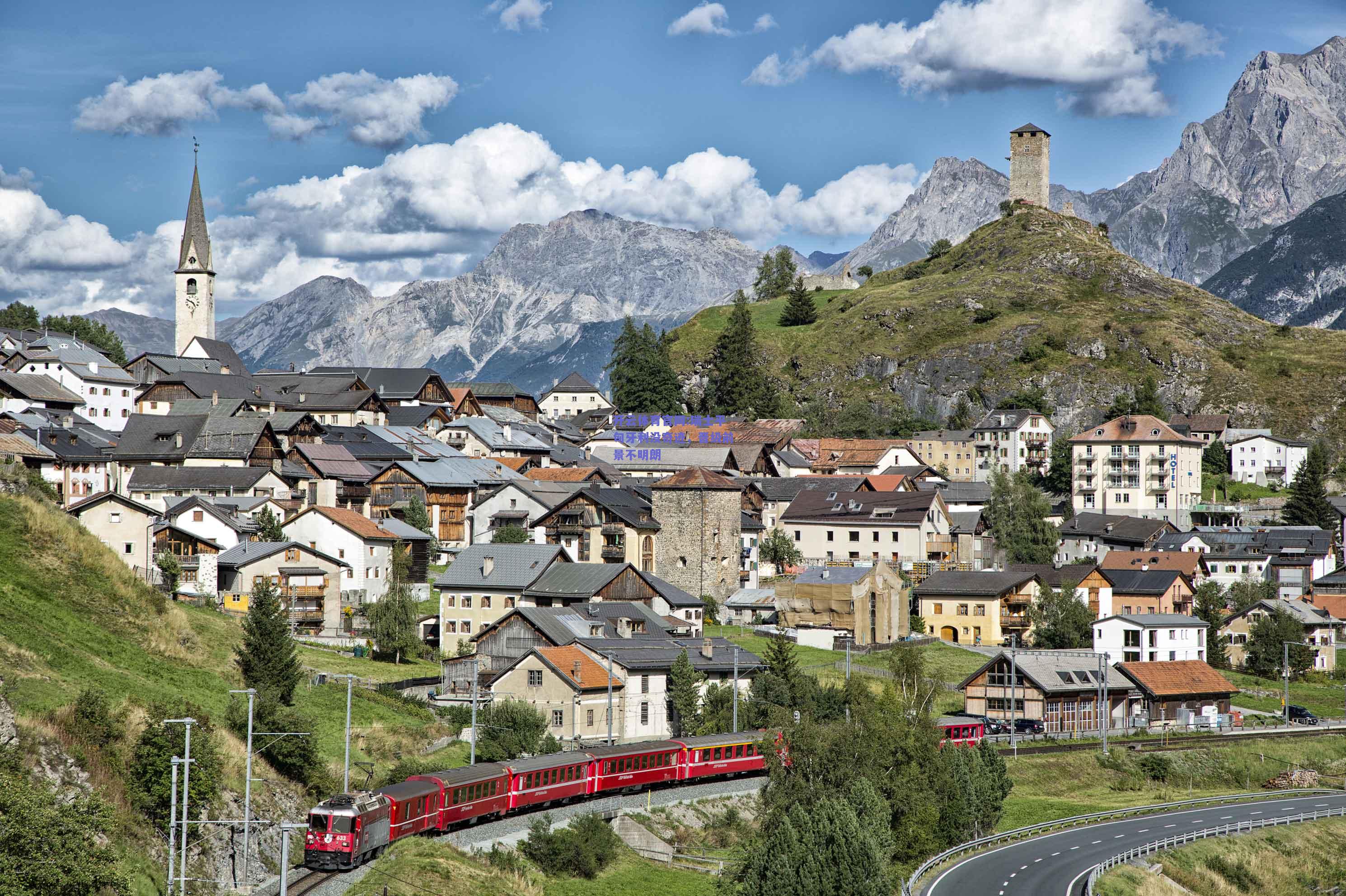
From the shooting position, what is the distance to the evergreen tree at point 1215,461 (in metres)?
153

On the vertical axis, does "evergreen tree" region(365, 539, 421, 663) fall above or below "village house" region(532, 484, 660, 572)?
below

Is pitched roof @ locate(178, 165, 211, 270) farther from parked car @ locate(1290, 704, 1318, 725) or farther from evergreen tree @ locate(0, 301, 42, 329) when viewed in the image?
parked car @ locate(1290, 704, 1318, 725)

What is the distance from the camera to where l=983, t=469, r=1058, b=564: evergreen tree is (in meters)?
121

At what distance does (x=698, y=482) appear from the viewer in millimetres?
98000

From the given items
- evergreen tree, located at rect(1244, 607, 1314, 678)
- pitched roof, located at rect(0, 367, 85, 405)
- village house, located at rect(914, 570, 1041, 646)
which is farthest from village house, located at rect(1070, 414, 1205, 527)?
pitched roof, located at rect(0, 367, 85, 405)

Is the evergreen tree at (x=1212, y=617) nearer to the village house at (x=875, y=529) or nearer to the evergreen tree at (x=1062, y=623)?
the evergreen tree at (x=1062, y=623)

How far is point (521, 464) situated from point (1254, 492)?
77.5m

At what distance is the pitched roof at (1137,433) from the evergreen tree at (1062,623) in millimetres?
48316

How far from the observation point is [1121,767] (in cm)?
7294

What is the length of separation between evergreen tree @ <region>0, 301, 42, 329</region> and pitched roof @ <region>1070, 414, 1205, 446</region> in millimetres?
123222

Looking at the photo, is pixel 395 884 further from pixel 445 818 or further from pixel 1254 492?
pixel 1254 492

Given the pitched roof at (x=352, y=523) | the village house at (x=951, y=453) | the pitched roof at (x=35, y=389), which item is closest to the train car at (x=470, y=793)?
the pitched roof at (x=352, y=523)

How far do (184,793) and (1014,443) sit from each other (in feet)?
431

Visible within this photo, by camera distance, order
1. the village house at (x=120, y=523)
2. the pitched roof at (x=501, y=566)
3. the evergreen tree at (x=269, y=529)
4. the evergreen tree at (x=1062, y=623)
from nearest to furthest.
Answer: the village house at (x=120, y=523), the pitched roof at (x=501, y=566), the evergreen tree at (x=269, y=529), the evergreen tree at (x=1062, y=623)
